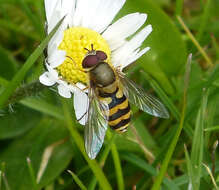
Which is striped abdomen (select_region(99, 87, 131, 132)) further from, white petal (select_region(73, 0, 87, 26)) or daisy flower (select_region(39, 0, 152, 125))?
white petal (select_region(73, 0, 87, 26))

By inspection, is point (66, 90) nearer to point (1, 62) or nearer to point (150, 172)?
point (150, 172)

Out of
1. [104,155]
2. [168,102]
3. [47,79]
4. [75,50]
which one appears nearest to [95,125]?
[104,155]

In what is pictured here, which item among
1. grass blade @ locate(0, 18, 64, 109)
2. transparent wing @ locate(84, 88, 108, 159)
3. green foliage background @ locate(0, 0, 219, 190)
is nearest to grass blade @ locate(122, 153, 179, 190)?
green foliage background @ locate(0, 0, 219, 190)

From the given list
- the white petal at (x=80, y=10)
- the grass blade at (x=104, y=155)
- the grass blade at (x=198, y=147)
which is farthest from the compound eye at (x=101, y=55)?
the grass blade at (x=198, y=147)

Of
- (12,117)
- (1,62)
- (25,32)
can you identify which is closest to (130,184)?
(12,117)

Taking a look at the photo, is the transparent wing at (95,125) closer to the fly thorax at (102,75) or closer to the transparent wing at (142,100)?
the fly thorax at (102,75)

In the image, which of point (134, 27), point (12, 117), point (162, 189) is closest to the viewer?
point (162, 189)
